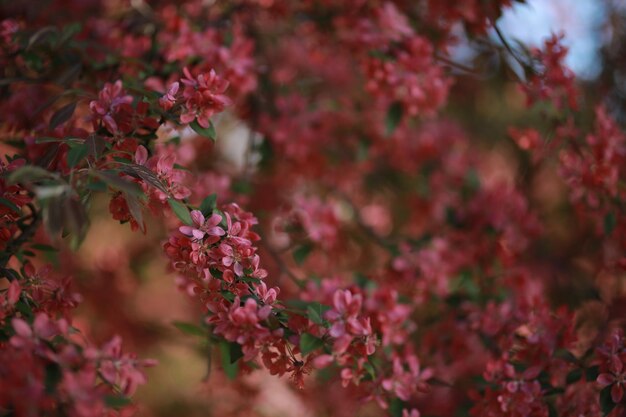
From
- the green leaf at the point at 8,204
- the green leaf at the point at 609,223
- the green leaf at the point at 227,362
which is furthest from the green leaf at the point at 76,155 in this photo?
the green leaf at the point at 609,223

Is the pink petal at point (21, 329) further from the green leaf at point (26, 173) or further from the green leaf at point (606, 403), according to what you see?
the green leaf at point (606, 403)

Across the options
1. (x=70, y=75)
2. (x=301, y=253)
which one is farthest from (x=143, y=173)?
(x=301, y=253)

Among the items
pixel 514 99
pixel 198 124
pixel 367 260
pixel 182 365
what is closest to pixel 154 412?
pixel 182 365

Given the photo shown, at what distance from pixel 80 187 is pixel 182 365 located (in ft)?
6.43

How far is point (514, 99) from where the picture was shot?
8.50 ft

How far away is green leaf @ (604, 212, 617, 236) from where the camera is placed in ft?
3.73

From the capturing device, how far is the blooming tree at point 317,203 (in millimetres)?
743

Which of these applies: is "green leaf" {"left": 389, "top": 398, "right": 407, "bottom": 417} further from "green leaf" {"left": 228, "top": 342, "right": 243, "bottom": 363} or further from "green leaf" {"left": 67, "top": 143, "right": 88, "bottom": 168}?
"green leaf" {"left": 67, "top": 143, "right": 88, "bottom": 168}

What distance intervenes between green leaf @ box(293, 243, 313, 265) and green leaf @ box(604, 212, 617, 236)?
2.07 feet

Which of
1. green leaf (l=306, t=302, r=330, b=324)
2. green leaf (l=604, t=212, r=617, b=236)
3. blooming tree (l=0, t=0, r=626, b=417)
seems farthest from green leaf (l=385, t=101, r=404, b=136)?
green leaf (l=306, t=302, r=330, b=324)

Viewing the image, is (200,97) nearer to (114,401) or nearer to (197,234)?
(197,234)

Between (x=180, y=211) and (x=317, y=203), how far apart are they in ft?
2.37

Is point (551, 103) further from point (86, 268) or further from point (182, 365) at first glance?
point (182, 365)

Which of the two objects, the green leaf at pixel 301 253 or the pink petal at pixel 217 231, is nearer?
the pink petal at pixel 217 231
